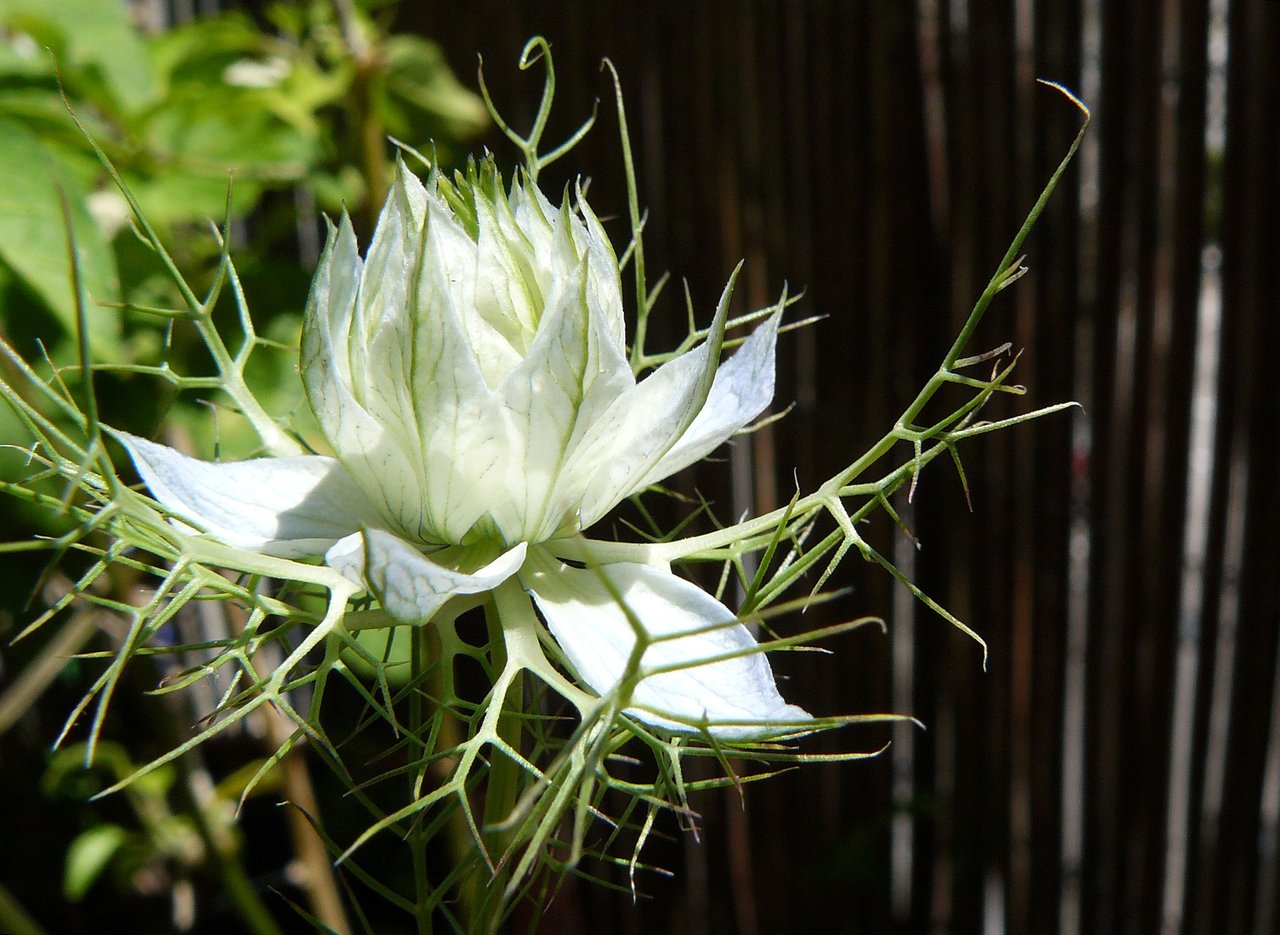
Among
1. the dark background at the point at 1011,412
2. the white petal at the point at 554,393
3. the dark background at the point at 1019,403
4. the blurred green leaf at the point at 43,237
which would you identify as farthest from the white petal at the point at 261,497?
the dark background at the point at 1019,403

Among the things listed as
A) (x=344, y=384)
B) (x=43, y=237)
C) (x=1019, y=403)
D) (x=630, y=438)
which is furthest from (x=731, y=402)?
(x=1019, y=403)

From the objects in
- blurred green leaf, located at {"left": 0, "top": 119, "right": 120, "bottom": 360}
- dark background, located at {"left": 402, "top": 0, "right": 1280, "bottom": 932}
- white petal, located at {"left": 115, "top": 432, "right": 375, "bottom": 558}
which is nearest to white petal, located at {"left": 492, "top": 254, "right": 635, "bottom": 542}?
white petal, located at {"left": 115, "top": 432, "right": 375, "bottom": 558}

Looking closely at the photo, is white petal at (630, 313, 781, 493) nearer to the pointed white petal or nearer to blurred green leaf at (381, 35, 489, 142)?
the pointed white petal

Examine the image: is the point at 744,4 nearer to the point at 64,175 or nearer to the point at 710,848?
the point at 64,175

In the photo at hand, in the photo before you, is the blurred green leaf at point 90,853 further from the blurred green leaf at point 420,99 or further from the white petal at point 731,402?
the white petal at point 731,402

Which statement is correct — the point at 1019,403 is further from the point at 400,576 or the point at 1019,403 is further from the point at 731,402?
the point at 400,576

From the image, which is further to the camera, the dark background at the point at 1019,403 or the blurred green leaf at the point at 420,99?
the dark background at the point at 1019,403

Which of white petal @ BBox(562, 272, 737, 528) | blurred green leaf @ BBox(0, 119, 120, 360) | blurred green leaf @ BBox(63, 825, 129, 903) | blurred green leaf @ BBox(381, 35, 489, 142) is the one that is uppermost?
blurred green leaf @ BBox(381, 35, 489, 142)

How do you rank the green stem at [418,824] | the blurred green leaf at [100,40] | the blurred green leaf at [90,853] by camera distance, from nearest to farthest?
1. the green stem at [418,824]
2. the blurred green leaf at [100,40]
3. the blurred green leaf at [90,853]
